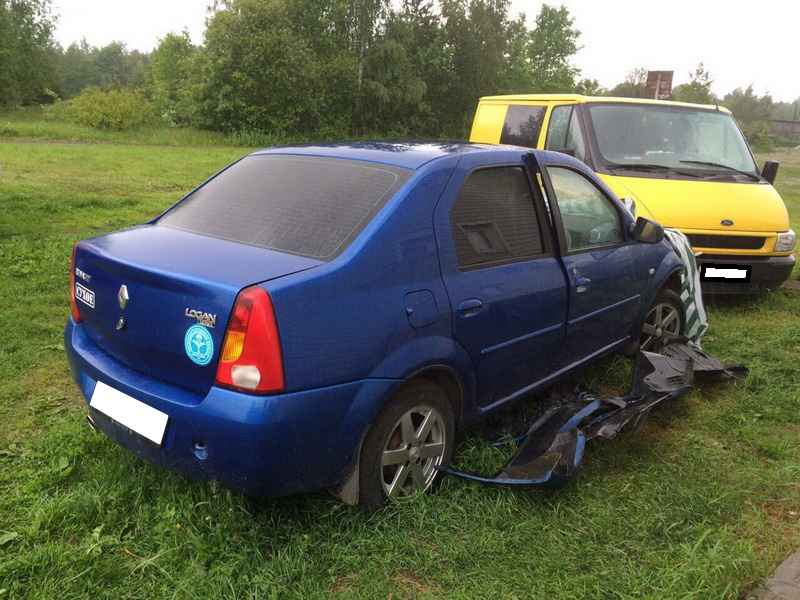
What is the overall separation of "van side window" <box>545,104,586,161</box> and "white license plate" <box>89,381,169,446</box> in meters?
5.22

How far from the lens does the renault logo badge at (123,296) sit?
2.63 m

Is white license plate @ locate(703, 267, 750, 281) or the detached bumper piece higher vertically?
white license plate @ locate(703, 267, 750, 281)

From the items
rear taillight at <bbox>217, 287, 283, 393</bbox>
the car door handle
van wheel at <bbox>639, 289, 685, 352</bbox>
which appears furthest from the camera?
van wheel at <bbox>639, 289, 685, 352</bbox>

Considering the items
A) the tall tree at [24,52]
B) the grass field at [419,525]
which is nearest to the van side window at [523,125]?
the grass field at [419,525]

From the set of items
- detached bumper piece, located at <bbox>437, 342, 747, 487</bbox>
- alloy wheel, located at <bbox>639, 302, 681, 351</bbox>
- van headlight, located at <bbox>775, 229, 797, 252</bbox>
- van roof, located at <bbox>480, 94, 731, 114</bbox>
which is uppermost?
van roof, located at <bbox>480, 94, 731, 114</bbox>

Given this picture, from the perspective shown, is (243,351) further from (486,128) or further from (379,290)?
(486,128)

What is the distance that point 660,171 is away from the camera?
6.44 metres

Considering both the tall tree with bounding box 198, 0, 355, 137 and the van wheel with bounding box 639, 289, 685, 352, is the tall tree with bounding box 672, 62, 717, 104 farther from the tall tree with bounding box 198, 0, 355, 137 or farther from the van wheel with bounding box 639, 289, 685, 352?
the van wheel with bounding box 639, 289, 685, 352

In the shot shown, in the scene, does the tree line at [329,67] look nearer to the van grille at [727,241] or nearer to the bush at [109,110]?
the bush at [109,110]

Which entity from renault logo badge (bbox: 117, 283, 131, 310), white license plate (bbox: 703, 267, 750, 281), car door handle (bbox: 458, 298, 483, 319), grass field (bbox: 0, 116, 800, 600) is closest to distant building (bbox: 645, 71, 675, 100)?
white license plate (bbox: 703, 267, 750, 281)

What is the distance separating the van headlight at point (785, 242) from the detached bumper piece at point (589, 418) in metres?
2.40

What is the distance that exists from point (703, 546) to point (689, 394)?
5.89 ft

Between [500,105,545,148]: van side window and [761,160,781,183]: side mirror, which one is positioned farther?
[500,105,545,148]: van side window

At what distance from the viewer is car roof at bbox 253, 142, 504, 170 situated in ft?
10.2
